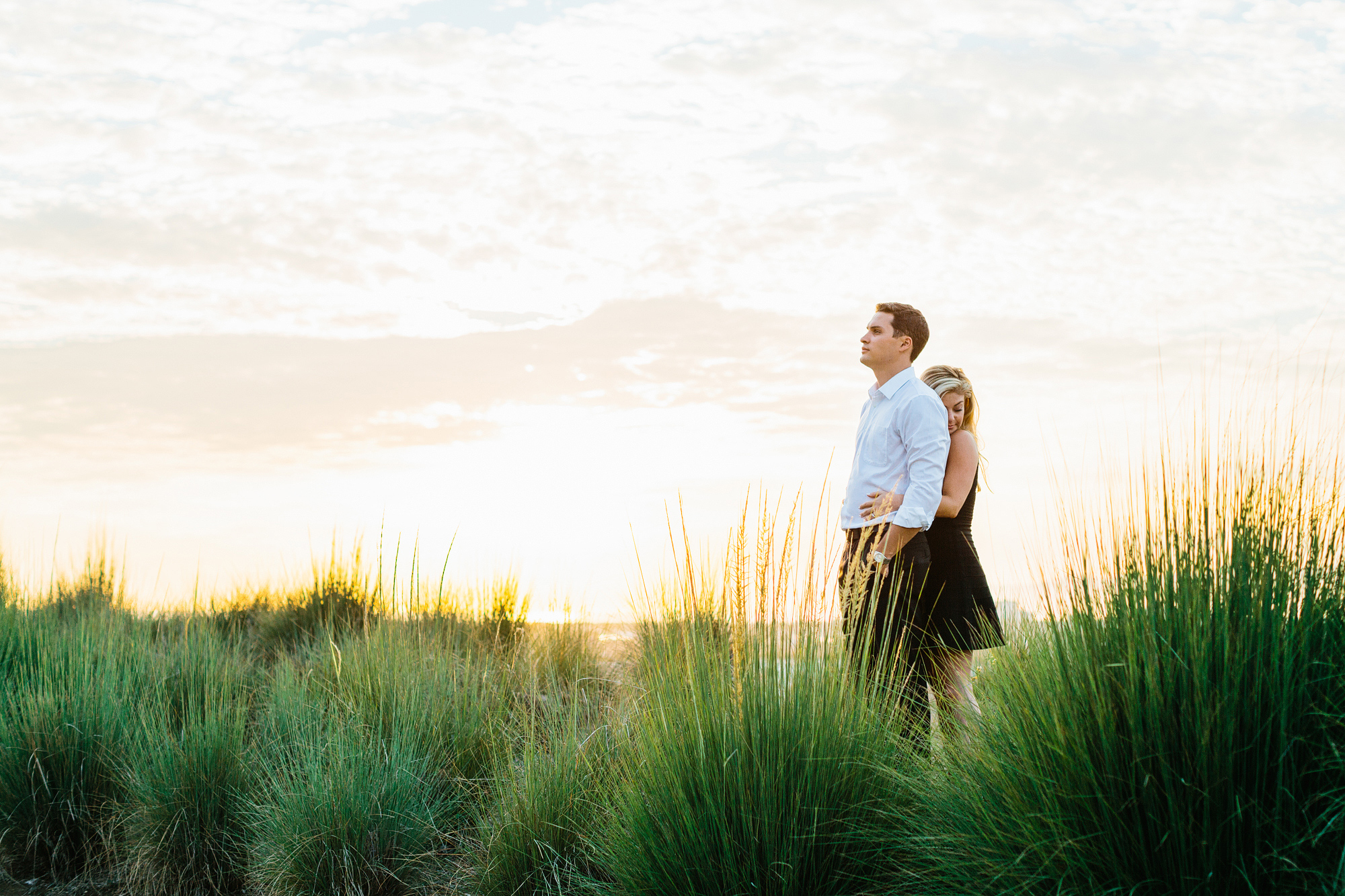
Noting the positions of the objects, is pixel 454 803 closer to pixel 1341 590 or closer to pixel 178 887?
pixel 178 887

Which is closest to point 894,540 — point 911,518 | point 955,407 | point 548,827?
point 911,518

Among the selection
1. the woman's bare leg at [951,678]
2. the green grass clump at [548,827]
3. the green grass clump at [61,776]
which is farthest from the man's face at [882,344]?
the green grass clump at [61,776]

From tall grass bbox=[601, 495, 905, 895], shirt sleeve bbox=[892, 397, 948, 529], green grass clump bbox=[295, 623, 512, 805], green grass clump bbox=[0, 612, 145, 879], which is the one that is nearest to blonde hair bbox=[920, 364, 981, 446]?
shirt sleeve bbox=[892, 397, 948, 529]

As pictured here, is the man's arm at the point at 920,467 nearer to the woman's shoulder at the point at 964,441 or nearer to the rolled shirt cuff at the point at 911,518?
the rolled shirt cuff at the point at 911,518

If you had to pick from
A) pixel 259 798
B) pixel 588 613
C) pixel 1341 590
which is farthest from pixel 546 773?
pixel 588 613

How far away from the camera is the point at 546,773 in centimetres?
350

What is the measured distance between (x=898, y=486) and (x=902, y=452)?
0.15m

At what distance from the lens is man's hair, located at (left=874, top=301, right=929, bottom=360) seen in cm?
406

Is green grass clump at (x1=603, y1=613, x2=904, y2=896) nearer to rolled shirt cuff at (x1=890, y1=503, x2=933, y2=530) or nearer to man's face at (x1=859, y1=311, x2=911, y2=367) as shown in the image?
rolled shirt cuff at (x1=890, y1=503, x2=933, y2=530)

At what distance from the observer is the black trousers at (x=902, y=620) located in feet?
11.1

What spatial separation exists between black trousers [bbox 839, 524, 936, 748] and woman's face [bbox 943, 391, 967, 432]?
0.60m

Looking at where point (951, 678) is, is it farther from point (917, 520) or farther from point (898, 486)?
point (898, 486)

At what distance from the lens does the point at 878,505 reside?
3.56m

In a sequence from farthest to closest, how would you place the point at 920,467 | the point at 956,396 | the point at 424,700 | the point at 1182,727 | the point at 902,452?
1. the point at 424,700
2. the point at 956,396
3. the point at 902,452
4. the point at 920,467
5. the point at 1182,727
